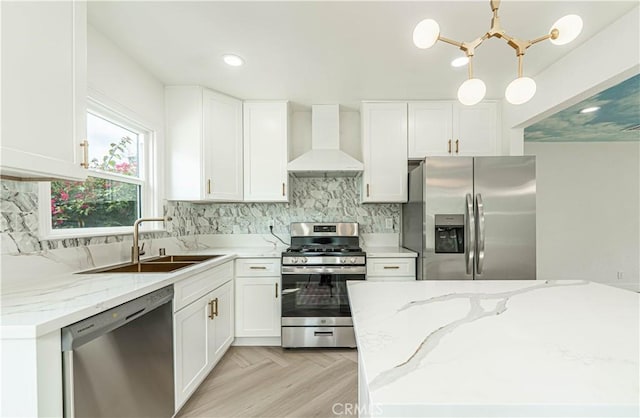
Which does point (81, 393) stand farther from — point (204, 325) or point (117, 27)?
point (117, 27)

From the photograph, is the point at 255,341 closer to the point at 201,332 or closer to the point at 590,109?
the point at 201,332

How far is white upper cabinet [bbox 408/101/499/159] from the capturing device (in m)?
2.79

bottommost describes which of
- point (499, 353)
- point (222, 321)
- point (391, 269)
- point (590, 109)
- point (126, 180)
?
point (222, 321)

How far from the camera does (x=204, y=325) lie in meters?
1.99

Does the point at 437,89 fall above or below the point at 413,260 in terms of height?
above

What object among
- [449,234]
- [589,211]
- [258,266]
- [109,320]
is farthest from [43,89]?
[589,211]

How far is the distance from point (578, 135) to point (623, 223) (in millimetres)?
1718

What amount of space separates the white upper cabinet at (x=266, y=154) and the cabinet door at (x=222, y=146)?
8 cm

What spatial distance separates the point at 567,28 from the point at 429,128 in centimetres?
A: 183

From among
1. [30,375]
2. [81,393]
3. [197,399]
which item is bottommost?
[197,399]

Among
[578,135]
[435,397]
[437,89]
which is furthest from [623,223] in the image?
[435,397]

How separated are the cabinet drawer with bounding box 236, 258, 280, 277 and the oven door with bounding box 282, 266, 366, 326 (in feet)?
0.45

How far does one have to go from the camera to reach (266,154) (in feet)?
9.42

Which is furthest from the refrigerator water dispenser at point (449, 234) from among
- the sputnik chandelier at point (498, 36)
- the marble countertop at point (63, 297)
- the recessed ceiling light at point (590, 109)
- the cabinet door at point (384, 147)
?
the recessed ceiling light at point (590, 109)
